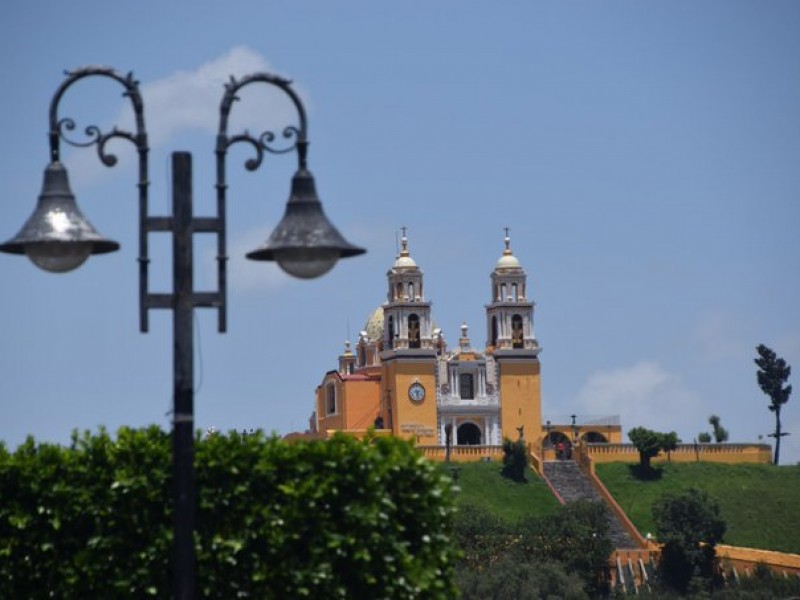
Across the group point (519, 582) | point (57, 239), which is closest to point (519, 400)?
point (519, 582)

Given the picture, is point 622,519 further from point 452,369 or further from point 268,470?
point 268,470

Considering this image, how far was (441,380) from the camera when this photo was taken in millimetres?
96125

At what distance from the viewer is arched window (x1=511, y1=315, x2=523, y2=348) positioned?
98.6m

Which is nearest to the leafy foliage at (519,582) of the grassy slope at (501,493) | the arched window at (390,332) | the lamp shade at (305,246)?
the grassy slope at (501,493)

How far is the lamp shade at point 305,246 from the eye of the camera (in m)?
13.9

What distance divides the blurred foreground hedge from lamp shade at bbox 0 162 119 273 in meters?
3.05

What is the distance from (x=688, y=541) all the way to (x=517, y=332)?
20670mm

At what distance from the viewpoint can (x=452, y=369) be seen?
9644 cm

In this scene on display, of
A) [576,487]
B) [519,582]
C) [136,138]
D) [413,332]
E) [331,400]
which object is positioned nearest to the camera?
[136,138]

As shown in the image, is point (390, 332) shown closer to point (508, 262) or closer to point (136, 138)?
point (508, 262)

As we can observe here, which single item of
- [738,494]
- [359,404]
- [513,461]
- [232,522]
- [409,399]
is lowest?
[232,522]

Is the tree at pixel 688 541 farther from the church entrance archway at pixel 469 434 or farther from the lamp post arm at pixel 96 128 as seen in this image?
the lamp post arm at pixel 96 128

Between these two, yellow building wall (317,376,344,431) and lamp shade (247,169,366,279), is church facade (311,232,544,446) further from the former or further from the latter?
lamp shade (247,169,366,279)

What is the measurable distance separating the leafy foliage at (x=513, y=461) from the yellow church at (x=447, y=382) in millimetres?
2333
